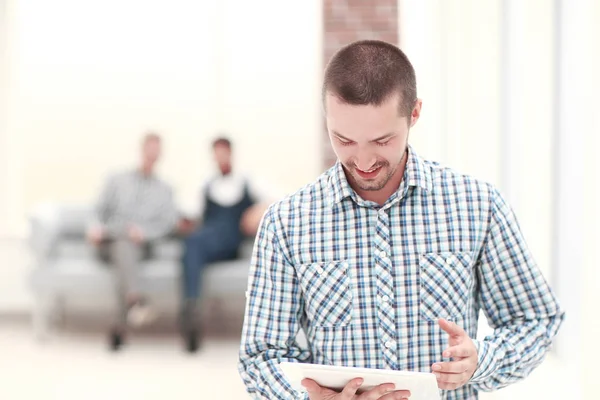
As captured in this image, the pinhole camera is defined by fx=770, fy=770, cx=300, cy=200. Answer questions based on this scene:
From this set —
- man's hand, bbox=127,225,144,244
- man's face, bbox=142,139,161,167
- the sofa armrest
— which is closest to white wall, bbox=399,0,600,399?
man's face, bbox=142,139,161,167

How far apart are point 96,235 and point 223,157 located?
0.99 meters

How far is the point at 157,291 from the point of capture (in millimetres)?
5066

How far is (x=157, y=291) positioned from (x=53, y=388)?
1075mm

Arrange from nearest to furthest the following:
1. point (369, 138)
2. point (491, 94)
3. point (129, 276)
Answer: point (369, 138) → point (491, 94) → point (129, 276)

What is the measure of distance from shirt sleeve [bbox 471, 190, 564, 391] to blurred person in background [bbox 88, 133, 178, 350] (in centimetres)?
402

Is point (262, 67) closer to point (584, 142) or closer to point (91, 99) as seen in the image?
point (91, 99)

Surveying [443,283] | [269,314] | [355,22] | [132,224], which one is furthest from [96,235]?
[443,283]

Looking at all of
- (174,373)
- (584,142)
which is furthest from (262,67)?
(584,142)

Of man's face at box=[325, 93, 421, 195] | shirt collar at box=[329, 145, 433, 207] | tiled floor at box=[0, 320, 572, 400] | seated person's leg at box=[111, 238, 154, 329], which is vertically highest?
man's face at box=[325, 93, 421, 195]

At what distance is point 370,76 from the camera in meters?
1.16

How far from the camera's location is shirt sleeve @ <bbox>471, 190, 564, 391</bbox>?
4.00ft

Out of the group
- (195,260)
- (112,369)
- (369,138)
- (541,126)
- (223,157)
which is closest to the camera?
(369,138)

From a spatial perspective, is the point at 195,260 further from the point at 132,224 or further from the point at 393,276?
the point at 393,276

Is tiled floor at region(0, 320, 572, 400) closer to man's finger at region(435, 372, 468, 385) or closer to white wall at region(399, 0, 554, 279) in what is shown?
white wall at region(399, 0, 554, 279)
